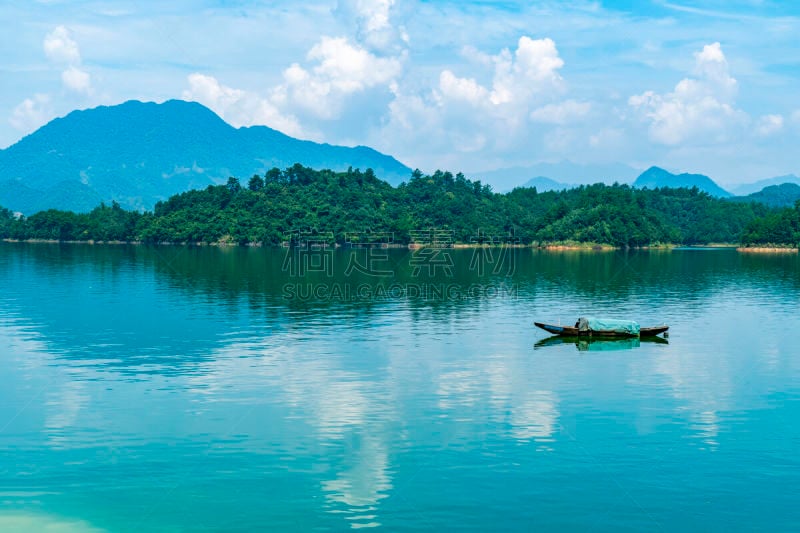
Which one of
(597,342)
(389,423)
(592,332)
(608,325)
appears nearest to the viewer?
(389,423)

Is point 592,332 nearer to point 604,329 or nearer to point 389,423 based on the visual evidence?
point 604,329

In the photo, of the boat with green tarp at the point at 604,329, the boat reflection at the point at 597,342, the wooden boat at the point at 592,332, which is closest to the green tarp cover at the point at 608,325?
the boat with green tarp at the point at 604,329

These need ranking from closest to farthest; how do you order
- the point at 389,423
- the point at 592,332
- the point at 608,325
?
the point at 389,423, the point at 592,332, the point at 608,325

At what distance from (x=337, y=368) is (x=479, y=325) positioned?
23473 millimetres

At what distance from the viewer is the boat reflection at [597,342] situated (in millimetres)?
58500

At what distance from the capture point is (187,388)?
140 ft

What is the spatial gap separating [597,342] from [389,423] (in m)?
29.7

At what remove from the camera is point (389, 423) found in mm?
36156

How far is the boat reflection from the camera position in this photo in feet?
192

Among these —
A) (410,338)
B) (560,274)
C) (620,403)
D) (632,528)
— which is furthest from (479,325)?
(560,274)

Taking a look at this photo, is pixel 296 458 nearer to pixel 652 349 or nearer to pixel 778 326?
pixel 652 349

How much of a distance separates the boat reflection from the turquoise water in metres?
0.47

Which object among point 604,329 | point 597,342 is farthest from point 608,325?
point 597,342

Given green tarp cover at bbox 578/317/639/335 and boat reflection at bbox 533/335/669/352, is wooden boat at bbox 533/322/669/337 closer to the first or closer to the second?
green tarp cover at bbox 578/317/639/335
